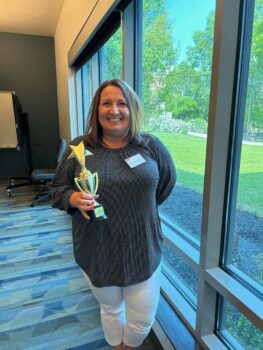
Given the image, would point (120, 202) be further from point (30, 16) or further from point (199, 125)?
point (30, 16)

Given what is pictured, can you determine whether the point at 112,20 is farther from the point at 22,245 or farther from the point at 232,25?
the point at 22,245

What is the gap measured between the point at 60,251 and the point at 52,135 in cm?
352

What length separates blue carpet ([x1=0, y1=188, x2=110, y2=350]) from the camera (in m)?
1.54

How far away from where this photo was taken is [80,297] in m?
1.91

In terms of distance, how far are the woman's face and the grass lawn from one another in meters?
0.49

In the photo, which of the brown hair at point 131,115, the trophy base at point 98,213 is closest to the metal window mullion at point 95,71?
the brown hair at point 131,115

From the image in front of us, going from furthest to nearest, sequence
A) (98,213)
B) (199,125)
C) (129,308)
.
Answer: (199,125) < (129,308) < (98,213)

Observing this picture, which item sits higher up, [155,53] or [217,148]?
[155,53]

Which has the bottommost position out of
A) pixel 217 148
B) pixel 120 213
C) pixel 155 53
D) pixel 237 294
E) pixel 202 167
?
pixel 237 294

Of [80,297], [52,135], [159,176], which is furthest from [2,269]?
[52,135]

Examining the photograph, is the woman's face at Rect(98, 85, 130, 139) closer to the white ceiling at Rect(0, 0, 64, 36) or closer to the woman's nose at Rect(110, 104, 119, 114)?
the woman's nose at Rect(110, 104, 119, 114)

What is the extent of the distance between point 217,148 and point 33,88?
5073 mm

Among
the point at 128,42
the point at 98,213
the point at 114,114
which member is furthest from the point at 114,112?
the point at 128,42

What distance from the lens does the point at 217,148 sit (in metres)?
1.08
